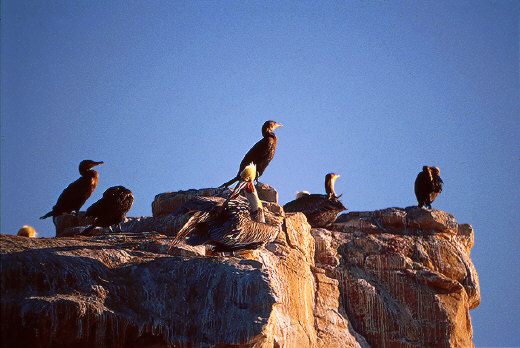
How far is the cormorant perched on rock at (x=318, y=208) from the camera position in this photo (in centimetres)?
1398

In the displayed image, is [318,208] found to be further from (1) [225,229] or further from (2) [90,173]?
(1) [225,229]

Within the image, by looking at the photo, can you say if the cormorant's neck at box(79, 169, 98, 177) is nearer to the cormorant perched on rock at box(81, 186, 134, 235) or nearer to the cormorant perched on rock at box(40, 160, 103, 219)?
the cormorant perched on rock at box(40, 160, 103, 219)

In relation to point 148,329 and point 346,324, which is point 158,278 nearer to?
point 148,329

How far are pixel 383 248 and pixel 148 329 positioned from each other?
705cm

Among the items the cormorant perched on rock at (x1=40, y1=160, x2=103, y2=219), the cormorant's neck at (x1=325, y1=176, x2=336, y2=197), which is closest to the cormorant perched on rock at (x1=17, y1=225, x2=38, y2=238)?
the cormorant perched on rock at (x1=40, y1=160, x2=103, y2=219)

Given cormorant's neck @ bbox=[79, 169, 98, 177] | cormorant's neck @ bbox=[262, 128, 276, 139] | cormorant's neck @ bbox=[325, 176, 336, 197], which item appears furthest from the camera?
cormorant's neck @ bbox=[325, 176, 336, 197]

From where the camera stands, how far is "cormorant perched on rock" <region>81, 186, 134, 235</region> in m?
9.97

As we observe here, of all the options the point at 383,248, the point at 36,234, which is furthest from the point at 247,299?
the point at 36,234

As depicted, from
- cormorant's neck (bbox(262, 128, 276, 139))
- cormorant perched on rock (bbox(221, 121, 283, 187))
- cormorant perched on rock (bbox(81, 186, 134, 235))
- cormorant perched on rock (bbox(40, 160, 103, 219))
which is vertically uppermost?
cormorant's neck (bbox(262, 128, 276, 139))

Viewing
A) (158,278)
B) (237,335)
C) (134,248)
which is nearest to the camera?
(237,335)

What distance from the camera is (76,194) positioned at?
38.3 ft

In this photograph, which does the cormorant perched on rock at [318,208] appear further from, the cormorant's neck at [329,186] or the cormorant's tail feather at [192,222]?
the cormorant's tail feather at [192,222]

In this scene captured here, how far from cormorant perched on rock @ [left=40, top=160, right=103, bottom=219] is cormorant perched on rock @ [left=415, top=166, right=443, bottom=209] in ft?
24.6

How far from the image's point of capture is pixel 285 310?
8.91 m
